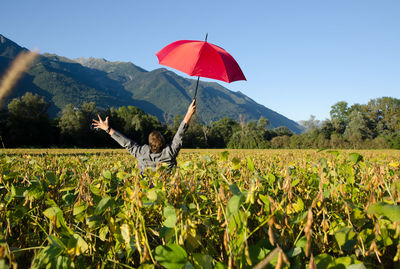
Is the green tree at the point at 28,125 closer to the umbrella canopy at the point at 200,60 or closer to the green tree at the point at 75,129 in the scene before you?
the green tree at the point at 75,129

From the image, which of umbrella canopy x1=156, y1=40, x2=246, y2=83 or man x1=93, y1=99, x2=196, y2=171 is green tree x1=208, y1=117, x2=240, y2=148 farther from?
umbrella canopy x1=156, y1=40, x2=246, y2=83

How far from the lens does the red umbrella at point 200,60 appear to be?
370 cm

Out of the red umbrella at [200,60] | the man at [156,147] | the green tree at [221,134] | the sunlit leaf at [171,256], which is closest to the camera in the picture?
the sunlit leaf at [171,256]

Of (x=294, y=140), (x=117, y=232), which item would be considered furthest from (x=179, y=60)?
(x=294, y=140)

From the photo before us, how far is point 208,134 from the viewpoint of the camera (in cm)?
6184

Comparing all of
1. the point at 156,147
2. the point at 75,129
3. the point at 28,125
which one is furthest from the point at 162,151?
the point at 28,125

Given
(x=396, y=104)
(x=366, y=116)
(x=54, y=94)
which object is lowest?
(x=54, y=94)

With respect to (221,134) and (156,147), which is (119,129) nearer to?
(221,134)

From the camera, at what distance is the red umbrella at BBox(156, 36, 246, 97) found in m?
3.70

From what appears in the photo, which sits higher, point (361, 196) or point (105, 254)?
point (361, 196)

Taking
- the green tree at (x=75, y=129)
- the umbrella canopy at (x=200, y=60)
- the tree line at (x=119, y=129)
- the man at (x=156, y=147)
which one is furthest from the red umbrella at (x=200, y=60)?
the green tree at (x=75, y=129)

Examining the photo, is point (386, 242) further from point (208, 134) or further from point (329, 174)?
point (208, 134)

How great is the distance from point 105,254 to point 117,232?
0.14 metres

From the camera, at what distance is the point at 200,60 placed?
3715mm
